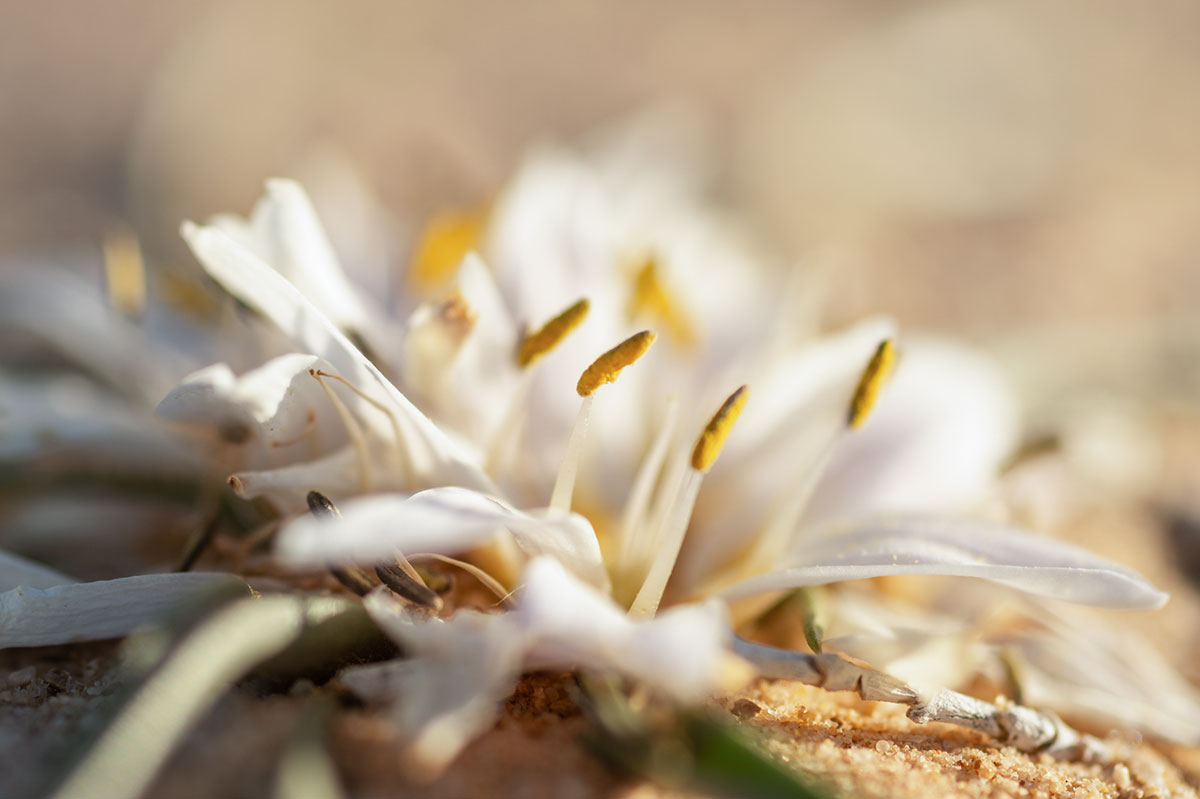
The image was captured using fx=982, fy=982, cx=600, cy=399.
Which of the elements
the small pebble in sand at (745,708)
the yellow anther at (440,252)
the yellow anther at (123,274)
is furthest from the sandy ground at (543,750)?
the yellow anther at (440,252)

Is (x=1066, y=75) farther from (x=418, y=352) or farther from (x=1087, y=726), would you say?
(x=418, y=352)

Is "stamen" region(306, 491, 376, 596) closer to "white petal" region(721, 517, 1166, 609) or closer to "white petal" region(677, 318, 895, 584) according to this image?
"white petal" region(721, 517, 1166, 609)

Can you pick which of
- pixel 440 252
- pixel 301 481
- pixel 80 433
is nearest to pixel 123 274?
pixel 80 433

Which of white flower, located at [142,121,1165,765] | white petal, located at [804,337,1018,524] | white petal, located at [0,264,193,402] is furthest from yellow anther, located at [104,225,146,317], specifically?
white petal, located at [804,337,1018,524]

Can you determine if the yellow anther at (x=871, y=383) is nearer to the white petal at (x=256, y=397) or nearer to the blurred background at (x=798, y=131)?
the white petal at (x=256, y=397)

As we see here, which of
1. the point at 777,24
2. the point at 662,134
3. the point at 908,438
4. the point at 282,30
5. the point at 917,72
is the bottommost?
the point at 908,438

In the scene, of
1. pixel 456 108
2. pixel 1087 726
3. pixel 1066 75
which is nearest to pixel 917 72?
pixel 1066 75
